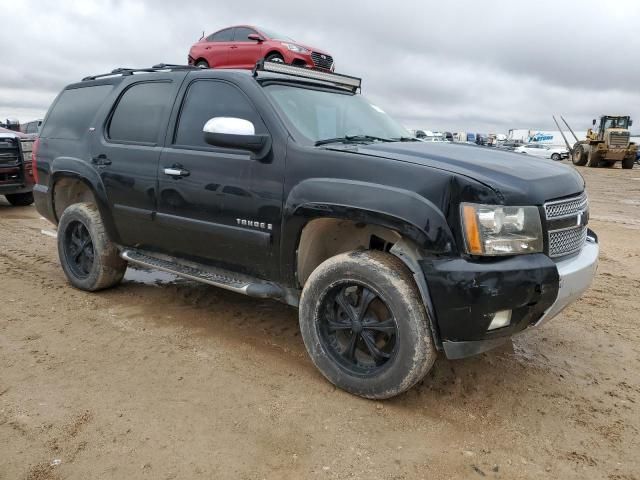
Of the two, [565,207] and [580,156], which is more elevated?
[565,207]

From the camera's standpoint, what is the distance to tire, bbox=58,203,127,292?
4.54m

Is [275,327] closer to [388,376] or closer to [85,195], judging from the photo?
[388,376]

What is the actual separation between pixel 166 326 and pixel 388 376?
6.44 feet

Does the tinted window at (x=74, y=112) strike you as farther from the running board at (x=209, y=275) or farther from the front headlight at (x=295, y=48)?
the front headlight at (x=295, y=48)

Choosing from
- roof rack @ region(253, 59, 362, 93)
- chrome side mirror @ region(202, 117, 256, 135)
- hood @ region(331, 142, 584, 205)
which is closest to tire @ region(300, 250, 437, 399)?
hood @ region(331, 142, 584, 205)

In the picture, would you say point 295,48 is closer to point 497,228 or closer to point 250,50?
point 250,50

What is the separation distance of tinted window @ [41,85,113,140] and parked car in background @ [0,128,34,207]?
14.8 ft

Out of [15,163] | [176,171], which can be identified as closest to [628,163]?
[15,163]

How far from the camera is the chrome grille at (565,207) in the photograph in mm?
2779

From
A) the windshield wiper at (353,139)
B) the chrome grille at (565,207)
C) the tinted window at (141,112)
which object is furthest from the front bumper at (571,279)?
the tinted window at (141,112)

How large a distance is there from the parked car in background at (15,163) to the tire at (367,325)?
784 centimetres

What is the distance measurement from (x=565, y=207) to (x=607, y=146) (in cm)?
3026

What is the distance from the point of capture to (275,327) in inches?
161

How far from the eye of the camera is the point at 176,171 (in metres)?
3.73
